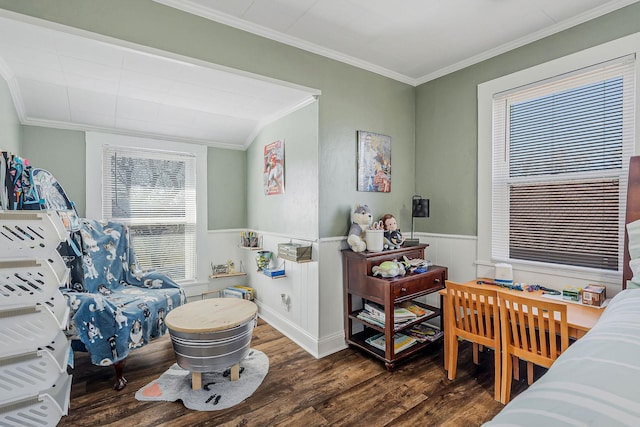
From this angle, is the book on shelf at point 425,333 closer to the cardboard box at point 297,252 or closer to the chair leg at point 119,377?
the cardboard box at point 297,252

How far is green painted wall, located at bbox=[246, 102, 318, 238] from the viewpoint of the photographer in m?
2.68

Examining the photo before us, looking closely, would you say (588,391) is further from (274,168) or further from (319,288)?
(274,168)

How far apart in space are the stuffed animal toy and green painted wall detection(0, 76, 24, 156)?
252cm

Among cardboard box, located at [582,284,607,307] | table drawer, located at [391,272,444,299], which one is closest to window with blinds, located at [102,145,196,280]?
table drawer, located at [391,272,444,299]

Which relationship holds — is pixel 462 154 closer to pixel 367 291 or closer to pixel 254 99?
pixel 367 291

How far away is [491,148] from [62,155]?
3937mm

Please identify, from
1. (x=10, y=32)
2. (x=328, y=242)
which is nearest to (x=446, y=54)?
(x=328, y=242)

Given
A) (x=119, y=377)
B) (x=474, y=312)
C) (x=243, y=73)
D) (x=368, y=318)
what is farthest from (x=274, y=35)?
(x=119, y=377)

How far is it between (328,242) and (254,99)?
1.45 meters

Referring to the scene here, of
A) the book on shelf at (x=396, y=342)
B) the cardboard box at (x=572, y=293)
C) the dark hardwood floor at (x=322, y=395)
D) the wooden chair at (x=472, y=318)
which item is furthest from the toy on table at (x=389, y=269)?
the cardboard box at (x=572, y=293)

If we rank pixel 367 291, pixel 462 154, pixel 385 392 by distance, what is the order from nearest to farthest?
pixel 385 392 → pixel 367 291 → pixel 462 154

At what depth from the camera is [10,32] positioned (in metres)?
1.67

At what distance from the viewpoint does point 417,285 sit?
2535 millimetres

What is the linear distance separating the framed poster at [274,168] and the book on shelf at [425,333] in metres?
1.81
